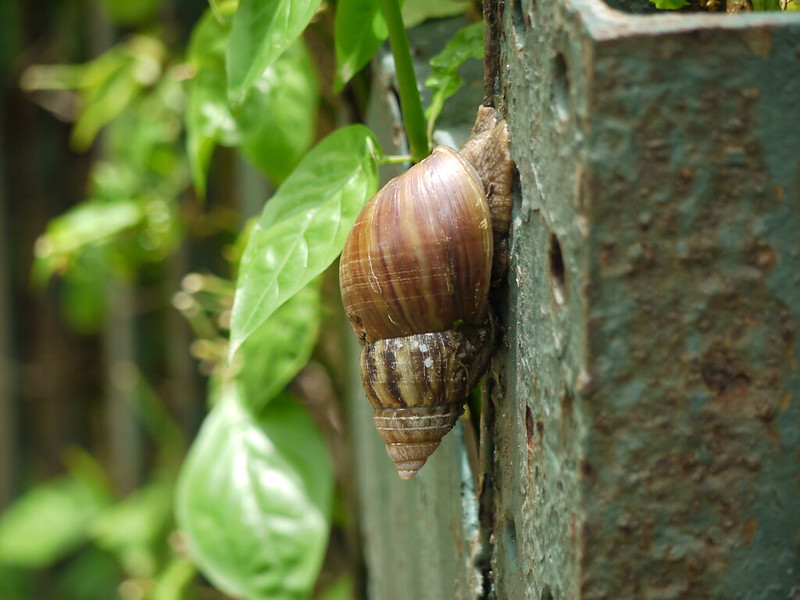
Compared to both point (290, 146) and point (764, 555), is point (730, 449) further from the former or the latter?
point (290, 146)

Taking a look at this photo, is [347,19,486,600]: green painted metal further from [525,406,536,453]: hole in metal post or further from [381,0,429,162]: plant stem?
[525,406,536,453]: hole in metal post

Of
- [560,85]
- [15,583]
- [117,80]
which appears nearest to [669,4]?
[560,85]

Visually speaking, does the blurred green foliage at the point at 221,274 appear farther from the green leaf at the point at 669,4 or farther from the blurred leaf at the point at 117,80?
the green leaf at the point at 669,4

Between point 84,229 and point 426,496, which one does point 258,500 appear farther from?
point 84,229

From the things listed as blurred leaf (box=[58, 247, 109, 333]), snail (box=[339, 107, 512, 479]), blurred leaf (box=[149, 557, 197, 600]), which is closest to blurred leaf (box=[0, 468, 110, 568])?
blurred leaf (box=[58, 247, 109, 333])

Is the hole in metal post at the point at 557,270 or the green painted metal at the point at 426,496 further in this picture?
the green painted metal at the point at 426,496

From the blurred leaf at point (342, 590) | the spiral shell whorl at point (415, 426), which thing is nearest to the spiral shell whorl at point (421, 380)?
the spiral shell whorl at point (415, 426)
